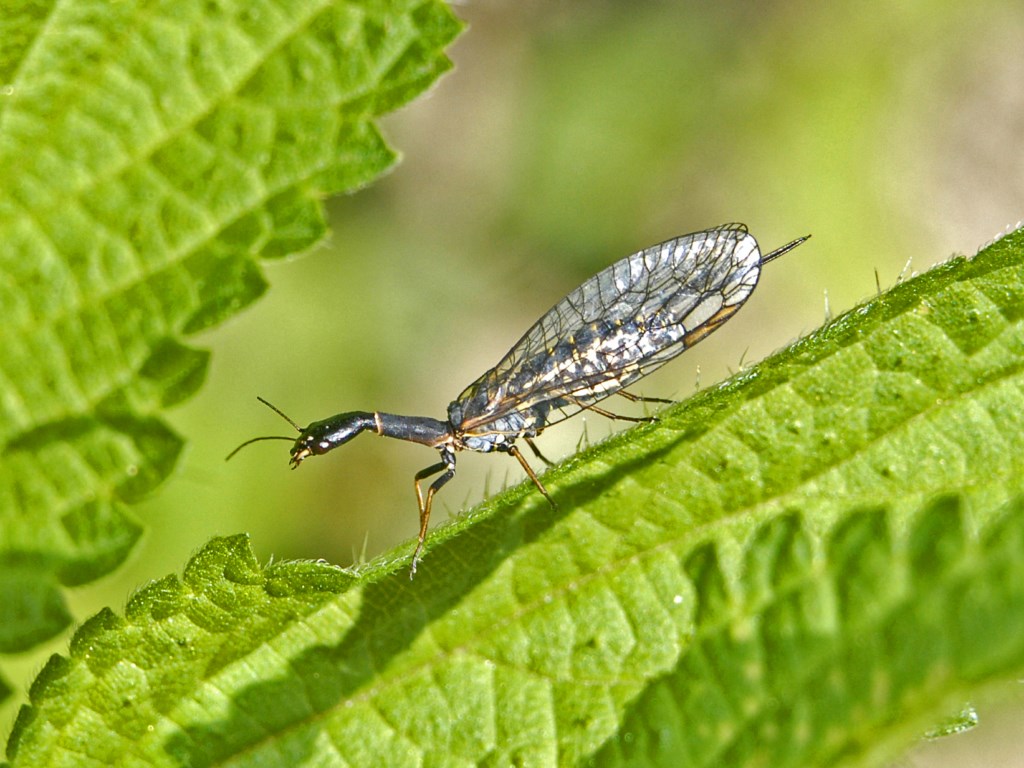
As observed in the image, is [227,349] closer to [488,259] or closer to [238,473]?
[238,473]

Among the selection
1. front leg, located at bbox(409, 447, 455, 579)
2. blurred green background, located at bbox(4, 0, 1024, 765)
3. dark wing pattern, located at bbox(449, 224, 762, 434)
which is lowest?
front leg, located at bbox(409, 447, 455, 579)

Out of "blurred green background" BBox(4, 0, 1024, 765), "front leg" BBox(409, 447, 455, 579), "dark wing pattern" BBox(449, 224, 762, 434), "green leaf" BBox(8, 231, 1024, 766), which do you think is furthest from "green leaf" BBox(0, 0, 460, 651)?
"blurred green background" BBox(4, 0, 1024, 765)

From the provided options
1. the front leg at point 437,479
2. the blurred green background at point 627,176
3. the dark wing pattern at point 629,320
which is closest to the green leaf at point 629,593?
the front leg at point 437,479

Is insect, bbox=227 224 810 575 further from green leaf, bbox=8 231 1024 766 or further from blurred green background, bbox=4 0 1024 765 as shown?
blurred green background, bbox=4 0 1024 765

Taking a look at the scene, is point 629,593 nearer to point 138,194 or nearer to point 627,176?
point 138,194

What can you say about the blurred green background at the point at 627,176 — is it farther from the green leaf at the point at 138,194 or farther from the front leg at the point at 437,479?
the green leaf at the point at 138,194

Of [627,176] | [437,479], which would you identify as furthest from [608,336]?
[627,176]

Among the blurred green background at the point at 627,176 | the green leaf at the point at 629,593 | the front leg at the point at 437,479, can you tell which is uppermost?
the blurred green background at the point at 627,176
